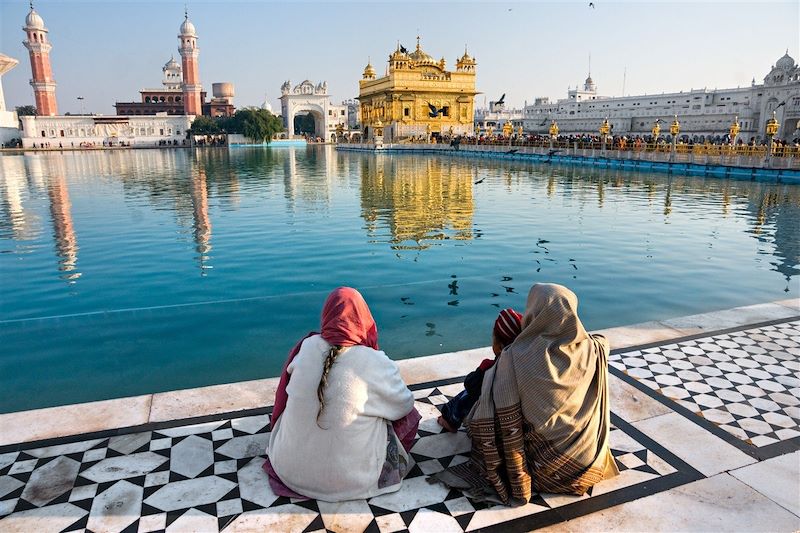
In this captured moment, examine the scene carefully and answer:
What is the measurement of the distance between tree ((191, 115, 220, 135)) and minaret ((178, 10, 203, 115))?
13.0 feet

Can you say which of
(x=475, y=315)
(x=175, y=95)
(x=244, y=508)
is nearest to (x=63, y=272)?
(x=475, y=315)

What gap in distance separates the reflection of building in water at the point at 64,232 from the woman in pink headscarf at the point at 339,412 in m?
5.84

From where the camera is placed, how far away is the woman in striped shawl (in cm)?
226

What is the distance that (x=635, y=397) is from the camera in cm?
336

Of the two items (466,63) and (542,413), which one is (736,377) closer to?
(542,413)

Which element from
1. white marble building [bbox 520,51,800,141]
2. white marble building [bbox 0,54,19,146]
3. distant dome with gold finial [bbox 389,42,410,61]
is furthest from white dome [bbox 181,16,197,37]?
white marble building [bbox 520,51,800,141]

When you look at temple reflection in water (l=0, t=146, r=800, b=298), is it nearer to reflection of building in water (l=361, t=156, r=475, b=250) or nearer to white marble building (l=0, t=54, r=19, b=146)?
reflection of building in water (l=361, t=156, r=475, b=250)

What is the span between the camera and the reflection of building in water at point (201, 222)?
8.12 meters

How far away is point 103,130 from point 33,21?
40.7 feet

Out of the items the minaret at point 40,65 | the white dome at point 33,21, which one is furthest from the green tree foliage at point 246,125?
the white dome at point 33,21

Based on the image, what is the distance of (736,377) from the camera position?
3.67m

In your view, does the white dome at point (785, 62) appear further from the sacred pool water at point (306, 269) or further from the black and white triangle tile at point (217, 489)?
the black and white triangle tile at point (217, 489)

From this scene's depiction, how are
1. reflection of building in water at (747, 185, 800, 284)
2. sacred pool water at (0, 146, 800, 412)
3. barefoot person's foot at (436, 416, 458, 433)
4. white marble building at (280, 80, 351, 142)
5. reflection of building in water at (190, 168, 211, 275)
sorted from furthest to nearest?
white marble building at (280, 80, 351, 142) < reflection of building in water at (190, 168, 211, 275) < reflection of building in water at (747, 185, 800, 284) < sacred pool water at (0, 146, 800, 412) < barefoot person's foot at (436, 416, 458, 433)

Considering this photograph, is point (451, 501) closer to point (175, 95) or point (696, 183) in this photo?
point (696, 183)
